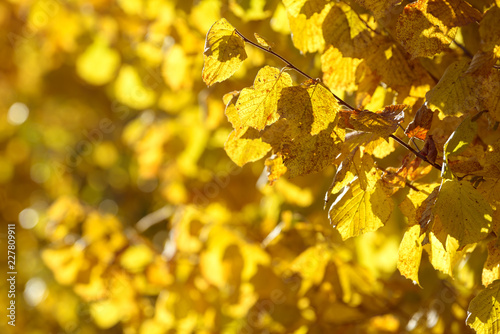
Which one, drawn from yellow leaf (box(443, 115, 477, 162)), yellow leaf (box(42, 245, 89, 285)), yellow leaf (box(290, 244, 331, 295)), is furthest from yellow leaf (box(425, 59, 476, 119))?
yellow leaf (box(42, 245, 89, 285))

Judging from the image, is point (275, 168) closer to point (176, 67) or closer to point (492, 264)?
point (492, 264)

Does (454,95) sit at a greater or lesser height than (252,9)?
greater

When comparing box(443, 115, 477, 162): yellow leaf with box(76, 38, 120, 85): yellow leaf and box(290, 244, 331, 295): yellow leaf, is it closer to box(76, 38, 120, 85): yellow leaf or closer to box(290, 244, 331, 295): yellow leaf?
box(290, 244, 331, 295): yellow leaf

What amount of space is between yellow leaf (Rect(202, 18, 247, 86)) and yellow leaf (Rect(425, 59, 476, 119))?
0.31 metres

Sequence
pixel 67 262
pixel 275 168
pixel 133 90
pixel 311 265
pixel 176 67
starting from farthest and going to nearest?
pixel 133 90
pixel 67 262
pixel 176 67
pixel 311 265
pixel 275 168

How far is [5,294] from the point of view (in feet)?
14.3

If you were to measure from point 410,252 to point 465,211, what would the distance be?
15cm

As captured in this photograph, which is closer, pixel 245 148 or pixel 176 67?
pixel 245 148

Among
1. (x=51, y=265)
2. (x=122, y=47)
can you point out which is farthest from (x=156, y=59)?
(x=51, y=265)

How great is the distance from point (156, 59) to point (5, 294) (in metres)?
3.18

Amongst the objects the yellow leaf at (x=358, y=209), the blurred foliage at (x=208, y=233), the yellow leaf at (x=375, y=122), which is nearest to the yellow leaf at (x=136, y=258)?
the blurred foliage at (x=208, y=233)

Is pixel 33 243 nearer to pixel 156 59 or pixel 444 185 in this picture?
pixel 156 59

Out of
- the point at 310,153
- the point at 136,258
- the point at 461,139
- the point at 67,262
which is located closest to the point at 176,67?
the point at 136,258

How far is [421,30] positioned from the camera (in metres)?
0.85
